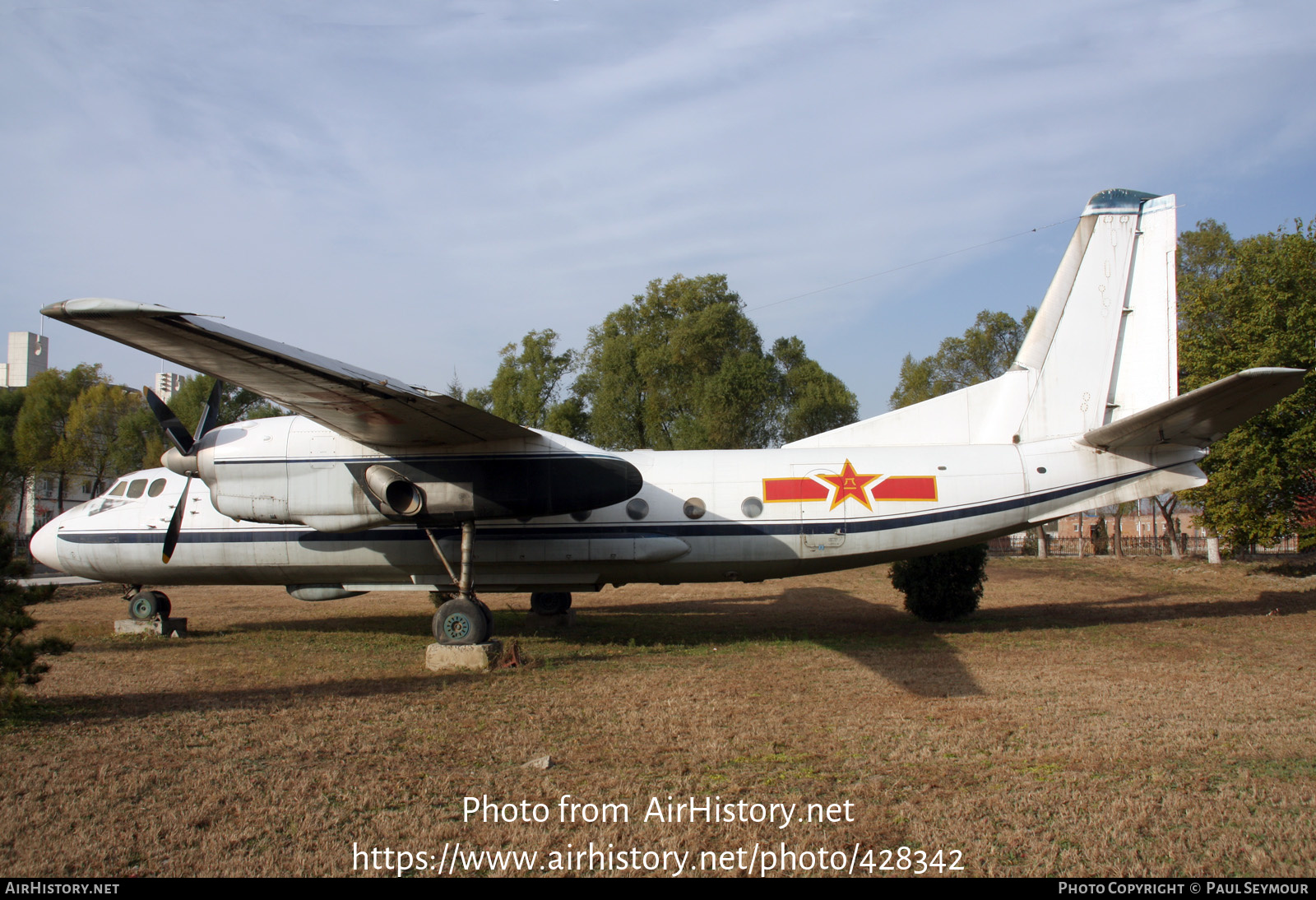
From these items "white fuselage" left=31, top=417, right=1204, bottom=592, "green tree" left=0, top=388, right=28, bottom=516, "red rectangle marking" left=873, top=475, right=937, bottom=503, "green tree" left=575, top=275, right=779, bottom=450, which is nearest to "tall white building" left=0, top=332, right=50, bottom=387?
"green tree" left=0, top=388, right=28, bottom=516

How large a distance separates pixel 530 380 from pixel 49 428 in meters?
27.3

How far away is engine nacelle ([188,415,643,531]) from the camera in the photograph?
10.3 m

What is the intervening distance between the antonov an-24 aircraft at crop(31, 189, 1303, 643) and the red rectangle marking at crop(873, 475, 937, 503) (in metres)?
0.02

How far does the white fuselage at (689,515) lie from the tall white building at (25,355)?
74.7m

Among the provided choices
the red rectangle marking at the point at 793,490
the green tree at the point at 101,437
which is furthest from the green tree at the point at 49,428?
the red rectangle marking at the point at 793,490

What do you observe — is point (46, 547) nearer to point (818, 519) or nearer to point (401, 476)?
point (401, 476)

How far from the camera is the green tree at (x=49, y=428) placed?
4162 cm

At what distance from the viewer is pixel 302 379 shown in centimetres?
800

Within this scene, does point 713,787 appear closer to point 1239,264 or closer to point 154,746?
point 154,746

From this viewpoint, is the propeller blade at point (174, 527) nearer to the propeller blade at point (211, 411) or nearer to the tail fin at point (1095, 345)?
the propeller blade at point (211, 411)

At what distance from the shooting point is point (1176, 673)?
340 inches

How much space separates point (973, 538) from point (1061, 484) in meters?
1.44

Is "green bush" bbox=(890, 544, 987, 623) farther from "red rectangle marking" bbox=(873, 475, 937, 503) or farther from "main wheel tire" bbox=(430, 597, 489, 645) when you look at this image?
"main wheel tire" bbox=(430, 597, 489, 645)
